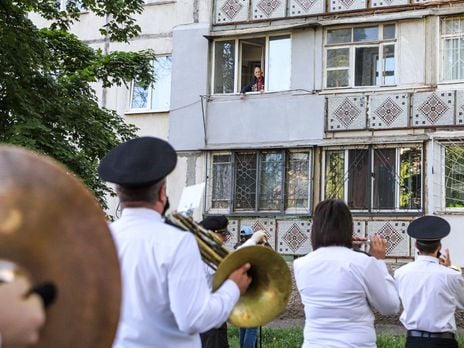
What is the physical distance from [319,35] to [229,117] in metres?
3.13

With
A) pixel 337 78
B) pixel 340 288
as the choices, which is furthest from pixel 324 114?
pixel 340 288

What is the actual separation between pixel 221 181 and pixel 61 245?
1972cm

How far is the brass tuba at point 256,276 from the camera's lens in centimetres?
383

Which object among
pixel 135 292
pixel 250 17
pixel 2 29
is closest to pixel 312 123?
pixel 250 17

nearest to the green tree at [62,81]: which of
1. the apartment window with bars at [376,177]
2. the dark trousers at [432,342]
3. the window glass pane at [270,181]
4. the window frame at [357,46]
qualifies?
the window glass pane at [270,181]

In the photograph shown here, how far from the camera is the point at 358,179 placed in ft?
66.1

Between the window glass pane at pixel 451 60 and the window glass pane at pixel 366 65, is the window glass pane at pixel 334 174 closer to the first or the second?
the window glass pane at pixel 366 65

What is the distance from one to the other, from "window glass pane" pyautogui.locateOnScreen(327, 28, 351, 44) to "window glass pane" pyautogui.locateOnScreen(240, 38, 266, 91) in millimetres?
1865

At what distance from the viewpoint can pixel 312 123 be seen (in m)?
20.6

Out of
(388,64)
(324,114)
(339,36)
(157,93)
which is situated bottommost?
(324,114)

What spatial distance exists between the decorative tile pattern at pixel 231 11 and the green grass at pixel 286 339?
945 cm

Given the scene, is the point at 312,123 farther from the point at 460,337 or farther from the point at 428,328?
the point at 428,328

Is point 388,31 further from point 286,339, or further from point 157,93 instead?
point 286,339

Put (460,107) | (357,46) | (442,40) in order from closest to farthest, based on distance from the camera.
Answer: (460,107) → (442,40) → (357,46)
